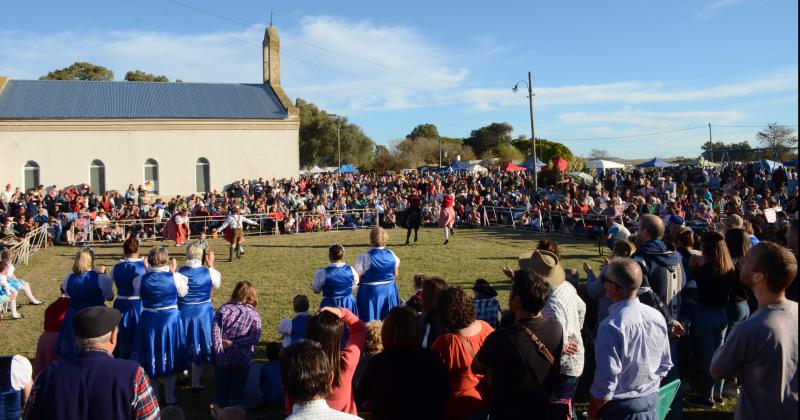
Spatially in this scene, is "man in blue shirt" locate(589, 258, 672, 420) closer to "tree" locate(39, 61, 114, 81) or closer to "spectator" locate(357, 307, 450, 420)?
"spectator" locate(357, 307, 450, 420)

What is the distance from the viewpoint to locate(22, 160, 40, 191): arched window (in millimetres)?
29688

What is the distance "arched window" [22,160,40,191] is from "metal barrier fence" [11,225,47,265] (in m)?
11.9

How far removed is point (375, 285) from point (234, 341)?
2.50 m

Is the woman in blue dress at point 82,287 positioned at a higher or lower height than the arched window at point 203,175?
lower

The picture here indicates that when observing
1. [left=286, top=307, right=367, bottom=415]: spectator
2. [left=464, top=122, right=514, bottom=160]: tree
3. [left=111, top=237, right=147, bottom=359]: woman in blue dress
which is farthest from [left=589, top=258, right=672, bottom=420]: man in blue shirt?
[left=464, top=122, right=514, bottom=160]: tree

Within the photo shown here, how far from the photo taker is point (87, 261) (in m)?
6.29

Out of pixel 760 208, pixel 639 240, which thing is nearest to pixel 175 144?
pixel 760 208

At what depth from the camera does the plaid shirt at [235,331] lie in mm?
5664

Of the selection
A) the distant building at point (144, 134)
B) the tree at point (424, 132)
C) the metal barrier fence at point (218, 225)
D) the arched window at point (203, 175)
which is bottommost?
the metal barrier fence at point (218, 225)

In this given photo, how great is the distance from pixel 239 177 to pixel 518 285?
3096 cm

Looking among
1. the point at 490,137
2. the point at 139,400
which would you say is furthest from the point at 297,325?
the point at 490,137

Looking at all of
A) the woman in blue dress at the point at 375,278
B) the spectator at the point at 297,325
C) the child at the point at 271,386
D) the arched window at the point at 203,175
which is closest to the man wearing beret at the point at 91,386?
the spectator at the point at 297,325

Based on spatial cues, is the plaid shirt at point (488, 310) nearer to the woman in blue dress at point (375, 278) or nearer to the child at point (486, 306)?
the child at point (486, 306)

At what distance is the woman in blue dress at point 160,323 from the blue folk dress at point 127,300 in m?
0.24
